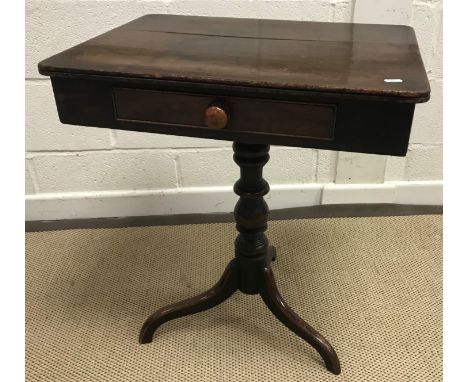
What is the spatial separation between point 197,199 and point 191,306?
0.58 meters

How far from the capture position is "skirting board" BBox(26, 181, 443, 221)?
170cm

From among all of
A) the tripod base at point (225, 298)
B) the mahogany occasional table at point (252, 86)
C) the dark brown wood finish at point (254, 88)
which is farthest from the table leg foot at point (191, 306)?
the dark brown wood finish at point (254, 88)

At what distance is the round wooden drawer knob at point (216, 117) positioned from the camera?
787 millimetres

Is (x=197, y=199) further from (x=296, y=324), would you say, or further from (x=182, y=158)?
(x=296, y=324)

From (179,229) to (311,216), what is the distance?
496 millimetres

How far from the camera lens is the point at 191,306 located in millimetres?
1199

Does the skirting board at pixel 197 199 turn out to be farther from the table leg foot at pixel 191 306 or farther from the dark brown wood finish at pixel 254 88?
the dark brown wood finish at pixel 254 88

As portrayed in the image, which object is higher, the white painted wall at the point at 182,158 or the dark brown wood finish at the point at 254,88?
the dark brown wood finish at the point at 254,88

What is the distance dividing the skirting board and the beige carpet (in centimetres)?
9

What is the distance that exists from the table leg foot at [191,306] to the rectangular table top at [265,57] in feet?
1.81

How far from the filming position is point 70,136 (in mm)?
1585

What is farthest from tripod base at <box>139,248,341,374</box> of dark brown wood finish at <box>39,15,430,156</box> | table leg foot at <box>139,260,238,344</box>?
dark brown wood finish at <box>39,15,430,156</box>

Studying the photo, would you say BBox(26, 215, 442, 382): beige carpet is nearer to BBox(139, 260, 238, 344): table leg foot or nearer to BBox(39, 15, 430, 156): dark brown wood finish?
BBox(139, 260, 238, 344): table leg foot

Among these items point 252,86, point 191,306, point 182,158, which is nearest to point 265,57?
point 252,86
